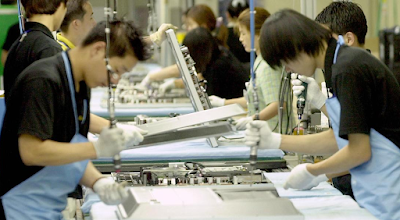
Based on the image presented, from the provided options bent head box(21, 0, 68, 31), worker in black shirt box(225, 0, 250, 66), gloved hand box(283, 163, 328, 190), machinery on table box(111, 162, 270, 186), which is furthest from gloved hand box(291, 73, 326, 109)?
worker in black shirt box(225, 0, 250, 66)

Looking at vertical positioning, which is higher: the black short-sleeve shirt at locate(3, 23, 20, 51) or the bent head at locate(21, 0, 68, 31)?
the bent head at locate(21, 0, 68, 31)

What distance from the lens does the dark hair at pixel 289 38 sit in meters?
2.21

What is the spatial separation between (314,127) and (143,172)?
1.01 meters

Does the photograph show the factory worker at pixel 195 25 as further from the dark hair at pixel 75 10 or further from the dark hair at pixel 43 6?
the dark hair at pixel 43 6

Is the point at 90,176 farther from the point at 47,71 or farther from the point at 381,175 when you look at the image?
the point at 381,175

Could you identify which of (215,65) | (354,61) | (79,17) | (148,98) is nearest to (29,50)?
(79,17)

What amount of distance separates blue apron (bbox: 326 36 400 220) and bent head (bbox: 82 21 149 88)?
711 mm

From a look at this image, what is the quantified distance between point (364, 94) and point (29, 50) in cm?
152

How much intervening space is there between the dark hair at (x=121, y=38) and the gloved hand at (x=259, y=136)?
0.48 m

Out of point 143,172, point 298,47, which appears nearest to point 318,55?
point 298,47

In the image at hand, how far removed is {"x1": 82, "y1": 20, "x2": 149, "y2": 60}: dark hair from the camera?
2.14 metres

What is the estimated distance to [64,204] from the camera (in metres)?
2.24

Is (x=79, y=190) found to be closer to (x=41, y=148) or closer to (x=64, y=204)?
(x=64, y=204)

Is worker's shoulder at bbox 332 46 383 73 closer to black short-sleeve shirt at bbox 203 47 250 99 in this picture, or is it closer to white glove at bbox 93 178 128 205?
white glove at bbox 93 178 128 205
